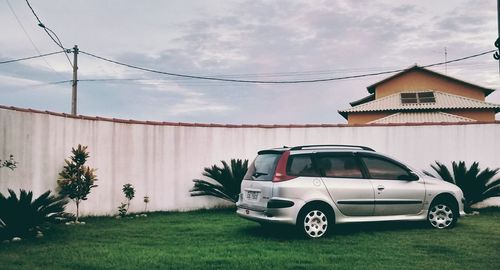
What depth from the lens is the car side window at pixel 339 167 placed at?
889 centimetres

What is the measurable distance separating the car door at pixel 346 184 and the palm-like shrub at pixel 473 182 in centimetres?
491

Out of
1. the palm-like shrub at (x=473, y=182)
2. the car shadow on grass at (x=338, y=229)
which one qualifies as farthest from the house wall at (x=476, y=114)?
the car shadow on grass at (x=338, y=229)

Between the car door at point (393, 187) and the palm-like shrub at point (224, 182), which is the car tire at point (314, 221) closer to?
the car door at point (393, 187)

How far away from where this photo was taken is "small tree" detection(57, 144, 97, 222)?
1102cm

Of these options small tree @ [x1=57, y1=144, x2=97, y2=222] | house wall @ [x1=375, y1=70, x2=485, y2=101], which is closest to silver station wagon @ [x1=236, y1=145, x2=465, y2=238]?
small tree @ [x1=57, y1=144, x2=97, y2=222]

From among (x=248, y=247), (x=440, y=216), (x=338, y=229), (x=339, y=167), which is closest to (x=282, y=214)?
(x=248, y=247)

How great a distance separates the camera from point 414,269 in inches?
244

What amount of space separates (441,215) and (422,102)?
25430 millimetres

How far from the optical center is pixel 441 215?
31.3ft

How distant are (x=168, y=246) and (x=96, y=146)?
16.9ft

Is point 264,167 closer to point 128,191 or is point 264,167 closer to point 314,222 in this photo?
point 314,222

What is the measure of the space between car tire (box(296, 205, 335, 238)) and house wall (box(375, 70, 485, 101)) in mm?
30186

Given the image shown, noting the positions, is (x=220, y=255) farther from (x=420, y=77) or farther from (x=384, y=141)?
(x=420, y=77)

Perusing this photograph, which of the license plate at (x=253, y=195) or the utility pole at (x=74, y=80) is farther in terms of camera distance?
the utility pole at (x=74, y=80)
